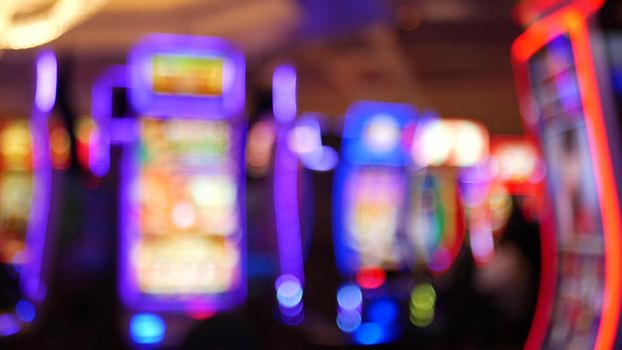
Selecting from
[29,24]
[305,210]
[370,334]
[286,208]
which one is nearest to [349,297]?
[370,334]

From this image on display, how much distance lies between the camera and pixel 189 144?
3.53 metres

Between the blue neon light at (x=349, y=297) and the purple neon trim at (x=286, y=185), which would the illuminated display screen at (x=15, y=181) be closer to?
the purple neon trim at (x=286, y=185)

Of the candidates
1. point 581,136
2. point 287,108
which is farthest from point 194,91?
point 581,136

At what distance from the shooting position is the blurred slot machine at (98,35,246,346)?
3.44m

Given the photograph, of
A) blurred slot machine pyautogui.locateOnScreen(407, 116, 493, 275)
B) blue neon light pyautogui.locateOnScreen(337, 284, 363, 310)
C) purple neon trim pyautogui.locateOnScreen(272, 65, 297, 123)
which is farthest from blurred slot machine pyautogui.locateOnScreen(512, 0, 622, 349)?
blurred slot machine pyautogui.locateOnScreen(407, 116, 493, 275)

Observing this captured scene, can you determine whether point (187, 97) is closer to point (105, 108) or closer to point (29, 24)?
point (105, 108)

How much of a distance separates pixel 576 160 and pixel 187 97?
1.99 m

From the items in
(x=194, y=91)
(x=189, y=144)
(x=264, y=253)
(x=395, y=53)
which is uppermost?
(x=395, y=53)

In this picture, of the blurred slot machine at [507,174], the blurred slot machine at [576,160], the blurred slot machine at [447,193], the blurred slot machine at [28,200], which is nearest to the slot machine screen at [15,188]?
the blurred slot machine at [28,200]

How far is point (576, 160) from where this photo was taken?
2.00 metres

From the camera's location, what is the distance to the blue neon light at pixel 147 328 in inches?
136

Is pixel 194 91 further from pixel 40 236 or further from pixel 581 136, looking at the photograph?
pixel 581 136

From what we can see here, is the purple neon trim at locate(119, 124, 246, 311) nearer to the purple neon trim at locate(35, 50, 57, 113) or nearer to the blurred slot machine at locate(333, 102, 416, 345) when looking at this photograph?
the purple neon trim at locate(35, 50, 57, 113)

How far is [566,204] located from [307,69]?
468cm
